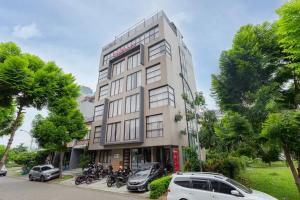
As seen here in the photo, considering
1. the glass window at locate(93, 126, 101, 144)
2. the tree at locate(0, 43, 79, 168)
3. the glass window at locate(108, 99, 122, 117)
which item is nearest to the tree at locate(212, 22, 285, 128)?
the tree at locate(0, 43, 79, 168)

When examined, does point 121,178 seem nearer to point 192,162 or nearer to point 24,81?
point 192,162


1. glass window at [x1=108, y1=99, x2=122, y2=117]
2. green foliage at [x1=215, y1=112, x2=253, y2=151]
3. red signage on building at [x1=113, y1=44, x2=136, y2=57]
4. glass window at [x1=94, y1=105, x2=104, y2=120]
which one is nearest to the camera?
green foliage at [x1=215, y1=112, x2=253, y2=151]

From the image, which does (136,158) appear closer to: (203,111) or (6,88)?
(203,111)

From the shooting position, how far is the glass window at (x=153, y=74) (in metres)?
22.9

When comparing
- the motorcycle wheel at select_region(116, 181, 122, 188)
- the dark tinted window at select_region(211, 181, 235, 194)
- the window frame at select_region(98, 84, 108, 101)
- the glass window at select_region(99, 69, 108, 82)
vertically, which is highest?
the glass window at select_region(99, 69, 108, 82)

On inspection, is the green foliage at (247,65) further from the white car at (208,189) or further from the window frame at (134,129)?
the window frame at (134,129)

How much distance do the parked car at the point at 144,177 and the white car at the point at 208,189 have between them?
16.7 ft

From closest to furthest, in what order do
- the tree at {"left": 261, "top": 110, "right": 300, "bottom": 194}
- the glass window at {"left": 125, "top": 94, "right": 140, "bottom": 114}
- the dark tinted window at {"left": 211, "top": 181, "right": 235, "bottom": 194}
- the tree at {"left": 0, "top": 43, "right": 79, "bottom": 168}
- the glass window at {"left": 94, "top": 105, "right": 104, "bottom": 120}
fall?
the tree at {"left": 0, "top": 43, "right": 79, "bottom": 168}, the dark tinted window at {"left": 211, "top": 181, "right": 235, "bottom": 194}, the tree at {"left": 261, "top": 110, "right": 300, "bottom": 194}, the glass window at {"left": 125, "top": 94, "right": 140, "bottom": 114}, the glass window at {"left": 94, "top": 105, "right": 104, "bottom": 120}

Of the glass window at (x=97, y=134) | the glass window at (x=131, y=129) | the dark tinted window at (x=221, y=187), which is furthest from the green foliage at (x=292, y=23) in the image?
the glass window at (x=97, y=134)

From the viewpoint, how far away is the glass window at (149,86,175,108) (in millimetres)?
21081

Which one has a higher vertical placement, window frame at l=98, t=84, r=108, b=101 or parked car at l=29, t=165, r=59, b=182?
window frame at l=98, t=84, r=108, b=101

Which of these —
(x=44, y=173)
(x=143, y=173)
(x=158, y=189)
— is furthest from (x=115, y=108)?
(x=158, y=189)

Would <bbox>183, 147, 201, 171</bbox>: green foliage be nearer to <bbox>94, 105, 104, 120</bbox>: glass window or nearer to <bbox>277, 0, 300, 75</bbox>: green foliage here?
<bbox>277, 0, 300, 75</bbox>: green foliage

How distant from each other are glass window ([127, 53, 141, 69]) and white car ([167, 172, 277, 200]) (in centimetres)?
1922
